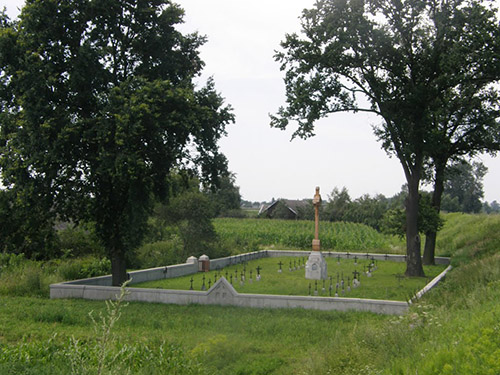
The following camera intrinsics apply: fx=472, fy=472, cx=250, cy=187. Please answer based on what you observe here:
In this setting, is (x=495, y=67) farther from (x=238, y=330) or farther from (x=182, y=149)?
(x=238, y=330)

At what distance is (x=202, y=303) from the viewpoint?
48.6ft

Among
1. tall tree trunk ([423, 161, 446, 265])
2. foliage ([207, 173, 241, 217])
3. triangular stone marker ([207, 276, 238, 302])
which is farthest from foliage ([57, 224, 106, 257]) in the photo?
foliage ([207, 173, 241, 217])

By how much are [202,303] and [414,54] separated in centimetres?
1398

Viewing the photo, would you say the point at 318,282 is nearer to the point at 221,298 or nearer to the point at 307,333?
the point at 221,298

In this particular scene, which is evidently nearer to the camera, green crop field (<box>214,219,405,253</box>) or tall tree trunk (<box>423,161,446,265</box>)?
tall tree trunk (<box>423,161,446,265</box>)

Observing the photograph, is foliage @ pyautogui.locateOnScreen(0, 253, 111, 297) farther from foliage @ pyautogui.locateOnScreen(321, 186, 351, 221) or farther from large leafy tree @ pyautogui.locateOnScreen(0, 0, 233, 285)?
foliage @ pyautogui.locateOnScreen(321, 186, 351, 221)

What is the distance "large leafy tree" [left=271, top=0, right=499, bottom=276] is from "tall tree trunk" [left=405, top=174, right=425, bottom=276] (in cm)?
4

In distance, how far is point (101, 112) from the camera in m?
14.8

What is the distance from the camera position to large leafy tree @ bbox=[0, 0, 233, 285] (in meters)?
14.6

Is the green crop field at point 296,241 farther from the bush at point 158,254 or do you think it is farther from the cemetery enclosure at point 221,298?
the cemetery enclosure at point 221,298

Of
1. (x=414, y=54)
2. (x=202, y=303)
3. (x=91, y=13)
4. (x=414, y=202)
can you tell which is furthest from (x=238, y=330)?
(x=414, y=54)

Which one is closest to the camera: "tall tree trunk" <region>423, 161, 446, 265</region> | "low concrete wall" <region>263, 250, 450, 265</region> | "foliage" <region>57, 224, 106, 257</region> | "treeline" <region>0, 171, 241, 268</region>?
"treeline" <region>0, 171, 241, 268</region>

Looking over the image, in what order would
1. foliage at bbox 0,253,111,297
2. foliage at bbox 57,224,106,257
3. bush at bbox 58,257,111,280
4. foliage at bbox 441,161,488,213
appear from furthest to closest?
foliage at bbox 441,161,488,213
foliage at bbox 57,224,106,257
bush at bbox 58,257,111,280
foliage at bbox 0,253,111,297

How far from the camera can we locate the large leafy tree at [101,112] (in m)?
14.6
